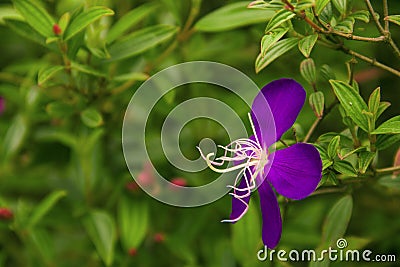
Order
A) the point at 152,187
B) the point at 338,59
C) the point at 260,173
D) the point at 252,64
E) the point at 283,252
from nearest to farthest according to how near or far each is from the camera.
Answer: the point at 260,173
the point at 283,252
the point at 152,187
the point at 338,59
the point at 252,64

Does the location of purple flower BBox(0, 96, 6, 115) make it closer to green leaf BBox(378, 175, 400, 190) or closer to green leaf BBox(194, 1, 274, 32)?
green leaf BBox(194, 1, 274, 32)

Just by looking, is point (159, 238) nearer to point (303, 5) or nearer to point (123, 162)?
point (123, 162)

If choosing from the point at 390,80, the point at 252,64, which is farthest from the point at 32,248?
the point at 390,80

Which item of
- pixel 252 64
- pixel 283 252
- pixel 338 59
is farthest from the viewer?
pixel 252 64

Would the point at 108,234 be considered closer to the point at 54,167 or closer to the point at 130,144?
the point at 130,144

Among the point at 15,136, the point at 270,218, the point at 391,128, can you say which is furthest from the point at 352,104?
the point at 15,136

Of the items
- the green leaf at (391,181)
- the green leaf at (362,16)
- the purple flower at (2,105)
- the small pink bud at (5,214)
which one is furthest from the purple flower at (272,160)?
the purple flower at (2,105)

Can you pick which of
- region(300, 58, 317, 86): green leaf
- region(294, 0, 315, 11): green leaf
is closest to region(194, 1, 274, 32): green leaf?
region(300, 58, 317, 86): green leaf
